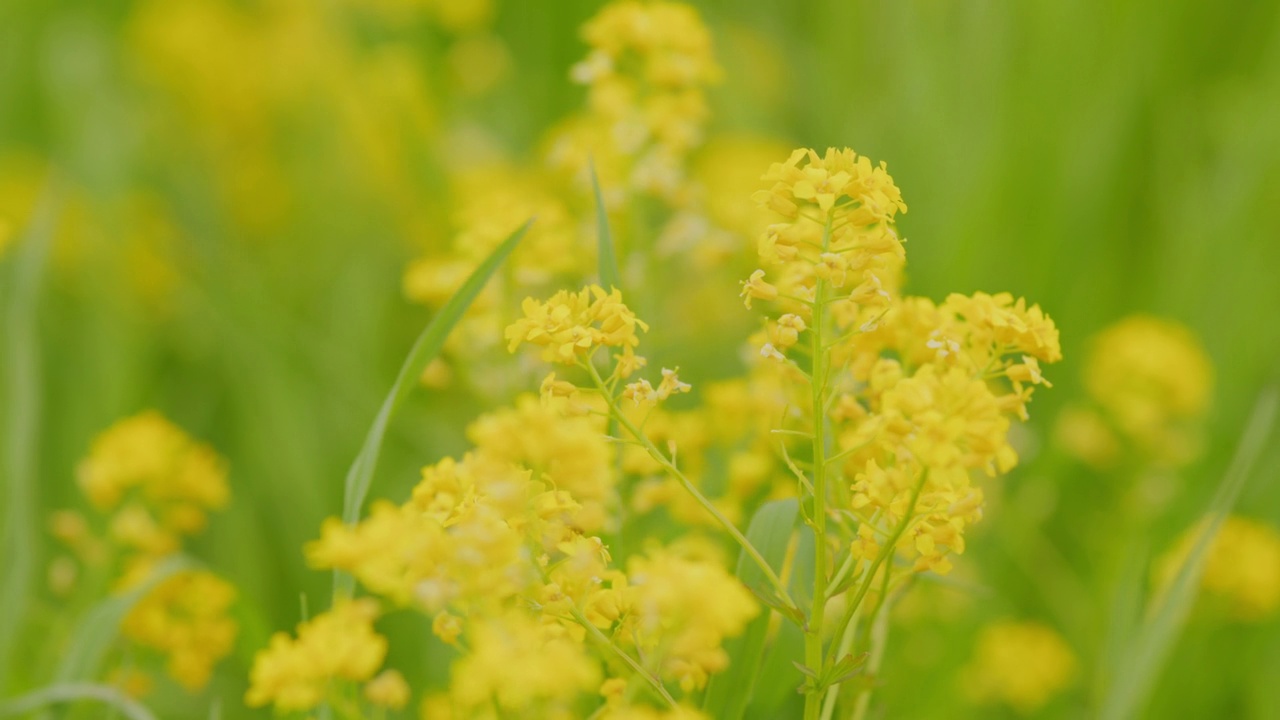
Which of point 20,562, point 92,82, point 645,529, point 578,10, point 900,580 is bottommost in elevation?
point 20,562

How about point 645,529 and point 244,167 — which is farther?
point 244,167

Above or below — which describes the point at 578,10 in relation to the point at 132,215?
above

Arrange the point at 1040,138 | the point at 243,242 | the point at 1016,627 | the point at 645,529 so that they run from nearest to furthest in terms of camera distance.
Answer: the point at 645,529, the point at 1016,627, the point at 1040,138, the point at 243,242

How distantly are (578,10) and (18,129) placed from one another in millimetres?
2044

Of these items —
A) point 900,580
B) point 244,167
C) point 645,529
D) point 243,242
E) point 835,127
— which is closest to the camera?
point 900,580

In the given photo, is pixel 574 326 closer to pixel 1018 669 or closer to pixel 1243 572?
pixel 1018 669

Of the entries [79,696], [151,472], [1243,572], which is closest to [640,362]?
[79,696]

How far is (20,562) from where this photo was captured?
1.71 metres

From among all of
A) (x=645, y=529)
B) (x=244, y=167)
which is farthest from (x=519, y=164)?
(x=645, y=529)

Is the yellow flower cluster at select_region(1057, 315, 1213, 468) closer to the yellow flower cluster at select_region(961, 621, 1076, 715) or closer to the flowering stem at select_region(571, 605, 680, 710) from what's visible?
the yellow flower cluster at select_region(961, 621, 1076, 715)

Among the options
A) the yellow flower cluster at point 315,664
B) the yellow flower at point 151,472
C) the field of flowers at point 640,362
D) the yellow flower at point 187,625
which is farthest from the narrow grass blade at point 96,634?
the yellow flower cluster at point 315,664

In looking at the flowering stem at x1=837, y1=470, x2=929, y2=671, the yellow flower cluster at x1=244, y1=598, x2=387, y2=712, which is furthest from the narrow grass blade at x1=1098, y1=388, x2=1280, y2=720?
the yellow flower cluster at x1=244, y1=598, x2=387, y2=712

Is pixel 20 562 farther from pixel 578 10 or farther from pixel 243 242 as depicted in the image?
pixel 578 10

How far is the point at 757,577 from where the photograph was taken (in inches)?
51.4
